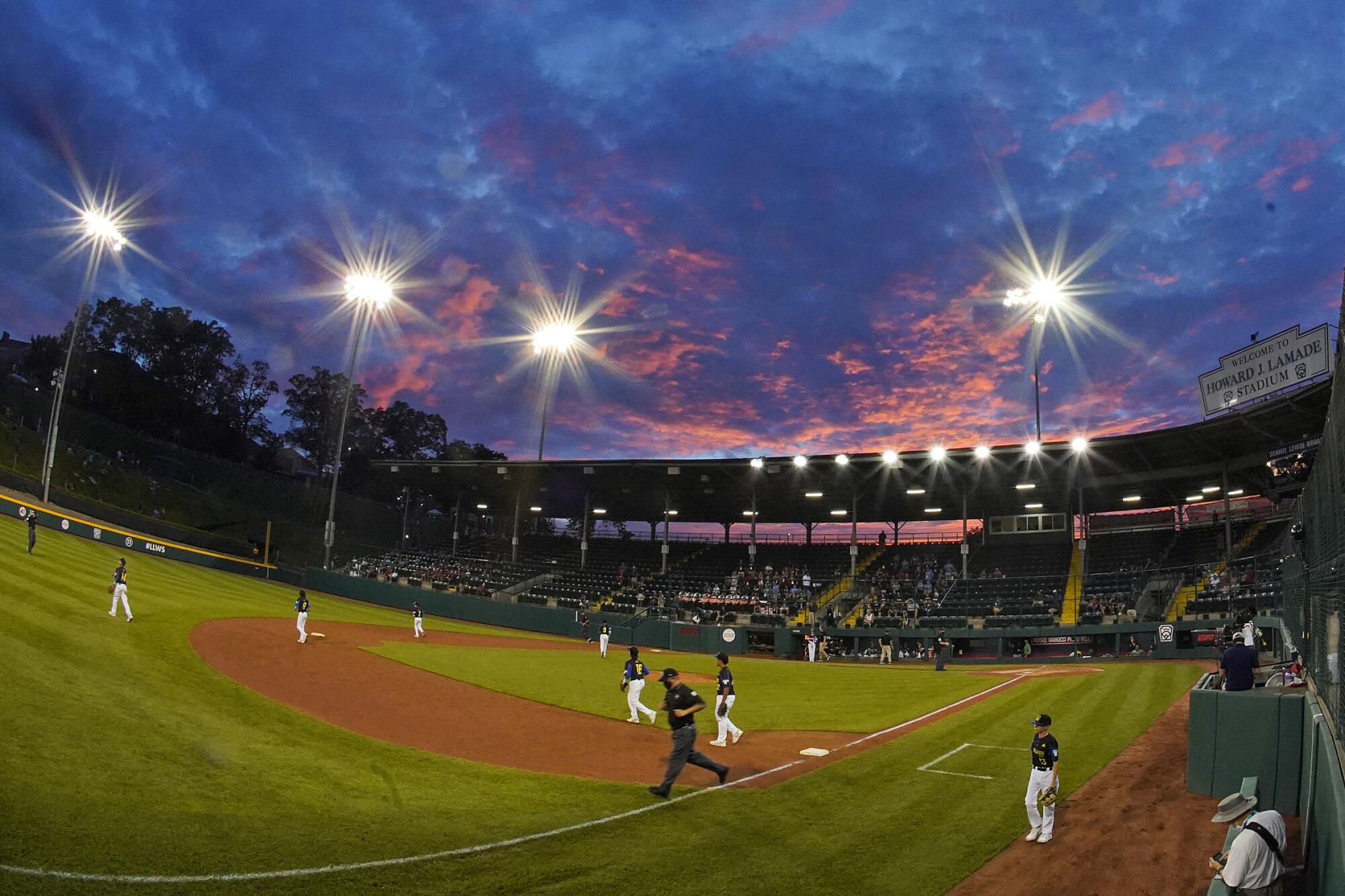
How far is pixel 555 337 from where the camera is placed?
56.6 metres

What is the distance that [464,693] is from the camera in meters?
20.6

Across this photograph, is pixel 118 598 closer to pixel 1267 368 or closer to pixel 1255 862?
pixel 1255 862

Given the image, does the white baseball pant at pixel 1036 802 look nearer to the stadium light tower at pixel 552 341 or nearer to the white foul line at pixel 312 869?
the white foul line at pixel 312 869

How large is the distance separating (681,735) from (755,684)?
17.0m

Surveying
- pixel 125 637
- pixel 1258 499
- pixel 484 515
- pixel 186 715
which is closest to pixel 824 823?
pixel 186 715

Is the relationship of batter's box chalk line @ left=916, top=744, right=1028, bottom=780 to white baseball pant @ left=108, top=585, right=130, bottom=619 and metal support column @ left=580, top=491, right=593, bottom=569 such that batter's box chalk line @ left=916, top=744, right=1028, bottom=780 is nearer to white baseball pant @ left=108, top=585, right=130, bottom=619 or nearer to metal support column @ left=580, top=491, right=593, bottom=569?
white baseball pant @ left=108, top=585, right=130, bottom=619

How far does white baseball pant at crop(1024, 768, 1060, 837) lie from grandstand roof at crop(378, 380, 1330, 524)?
26018 mm

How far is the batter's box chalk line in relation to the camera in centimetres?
1327

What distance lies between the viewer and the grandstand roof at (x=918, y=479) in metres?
35.6

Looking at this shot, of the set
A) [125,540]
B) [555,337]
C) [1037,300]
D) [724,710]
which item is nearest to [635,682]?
[724,710]

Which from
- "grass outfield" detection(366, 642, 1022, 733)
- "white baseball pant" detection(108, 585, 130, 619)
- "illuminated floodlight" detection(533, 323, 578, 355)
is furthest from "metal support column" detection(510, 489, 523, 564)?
"white baseball pant" detection(108, 585, 130, 619)

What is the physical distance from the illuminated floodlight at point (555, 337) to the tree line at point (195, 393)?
35.7 meters

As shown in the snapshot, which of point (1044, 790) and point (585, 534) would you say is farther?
point (585, 534)

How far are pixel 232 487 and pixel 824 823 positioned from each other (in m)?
77.4
